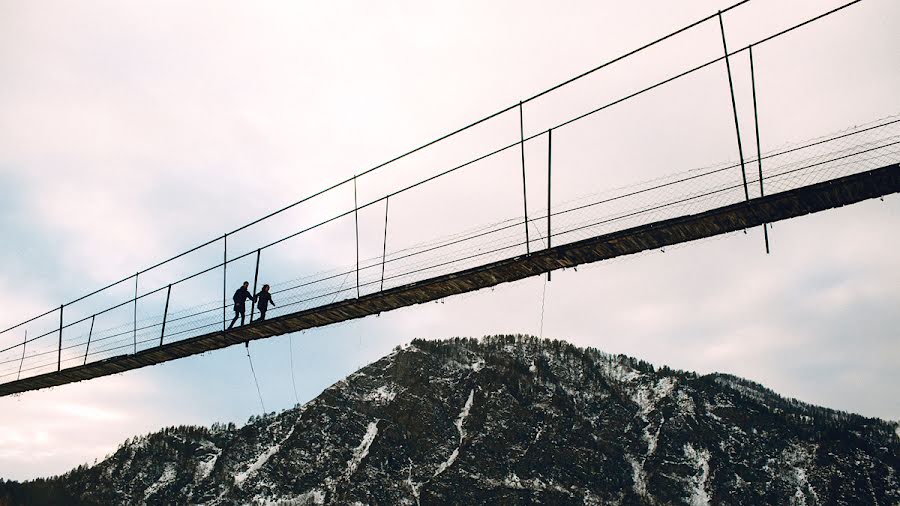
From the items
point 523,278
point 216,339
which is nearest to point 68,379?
point 216,339

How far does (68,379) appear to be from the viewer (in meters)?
28.6

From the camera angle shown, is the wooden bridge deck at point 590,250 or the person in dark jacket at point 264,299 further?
the person in dark jacket at point 264,299

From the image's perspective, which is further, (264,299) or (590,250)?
(264,299)

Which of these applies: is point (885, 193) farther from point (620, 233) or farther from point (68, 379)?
point (68, 379)

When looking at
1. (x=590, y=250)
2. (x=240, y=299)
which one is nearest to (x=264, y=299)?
(x=240, y=299)

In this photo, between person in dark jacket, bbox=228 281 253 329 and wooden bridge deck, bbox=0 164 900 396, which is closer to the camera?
wooden bridge deck, bbox=0 164 900 396

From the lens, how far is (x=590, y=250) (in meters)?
17.2

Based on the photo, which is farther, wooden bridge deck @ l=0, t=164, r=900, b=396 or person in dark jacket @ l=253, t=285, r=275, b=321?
person in dark jacket @ l=253, t=285, r=275, b=321

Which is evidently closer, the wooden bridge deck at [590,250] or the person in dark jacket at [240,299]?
the wooden bridge deck at [590,250]

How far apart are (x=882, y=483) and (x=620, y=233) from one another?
217035mm

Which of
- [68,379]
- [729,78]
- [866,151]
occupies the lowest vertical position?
[68,379]

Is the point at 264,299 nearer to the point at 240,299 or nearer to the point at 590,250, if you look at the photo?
the point at 240,299

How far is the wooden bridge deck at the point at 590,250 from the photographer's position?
588 inches

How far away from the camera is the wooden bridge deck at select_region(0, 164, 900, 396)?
1493cm
